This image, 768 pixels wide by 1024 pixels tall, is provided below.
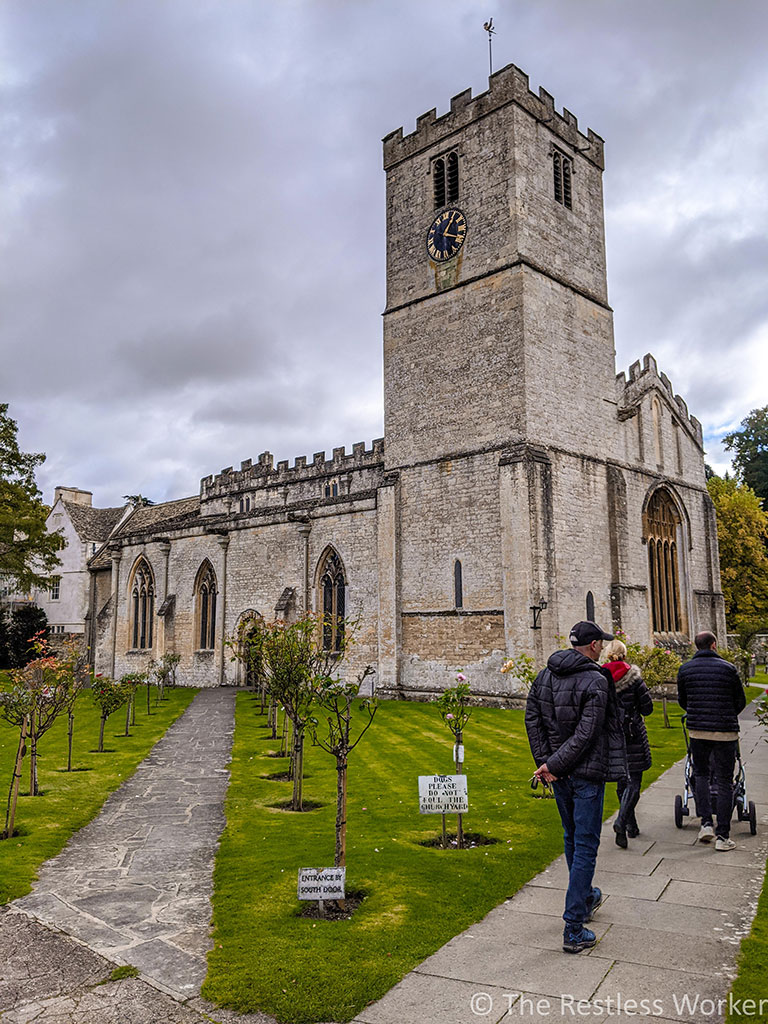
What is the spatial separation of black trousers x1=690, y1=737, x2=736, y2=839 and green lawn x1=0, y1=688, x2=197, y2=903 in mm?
6552

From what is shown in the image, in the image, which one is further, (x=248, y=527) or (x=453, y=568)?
(x=248, y=527)

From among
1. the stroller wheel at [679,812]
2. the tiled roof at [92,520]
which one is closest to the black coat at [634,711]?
the stroller wheel at [679,812]

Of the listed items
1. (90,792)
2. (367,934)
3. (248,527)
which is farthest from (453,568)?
(367,934)

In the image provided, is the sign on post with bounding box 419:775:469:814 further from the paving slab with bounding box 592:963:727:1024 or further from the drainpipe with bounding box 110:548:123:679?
the drainpipe with bounding box 110:548:123:679

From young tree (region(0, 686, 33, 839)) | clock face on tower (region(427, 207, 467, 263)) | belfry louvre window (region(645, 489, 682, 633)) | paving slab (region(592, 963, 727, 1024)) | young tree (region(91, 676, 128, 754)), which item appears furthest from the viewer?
belfry louvre window (region(645, 489, 682, 633))

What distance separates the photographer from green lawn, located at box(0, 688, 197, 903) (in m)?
7.75

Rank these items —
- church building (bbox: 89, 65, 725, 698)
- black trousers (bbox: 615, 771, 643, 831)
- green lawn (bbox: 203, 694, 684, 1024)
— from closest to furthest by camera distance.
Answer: green lawn (bbox: 203, 694, 684, 1024) → black trousers (bbox: 615, 771, 643, 831) → church building (bbox: 89, 65, 725, 698)

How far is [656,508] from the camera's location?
26047 millimetres

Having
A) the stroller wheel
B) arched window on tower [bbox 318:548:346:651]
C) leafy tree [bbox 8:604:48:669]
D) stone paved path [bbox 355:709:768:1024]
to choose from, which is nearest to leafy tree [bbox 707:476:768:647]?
arched window on tower [bbox 318:548:346:651]

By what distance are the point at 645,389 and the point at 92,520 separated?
32557 millimetres

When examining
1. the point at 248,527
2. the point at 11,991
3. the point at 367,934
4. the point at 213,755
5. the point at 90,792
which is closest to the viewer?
the point at 11,991

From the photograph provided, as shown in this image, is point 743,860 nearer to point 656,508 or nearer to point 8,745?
point 8,745

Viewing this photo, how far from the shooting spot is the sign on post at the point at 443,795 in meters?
7.54

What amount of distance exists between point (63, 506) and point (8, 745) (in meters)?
30.7
